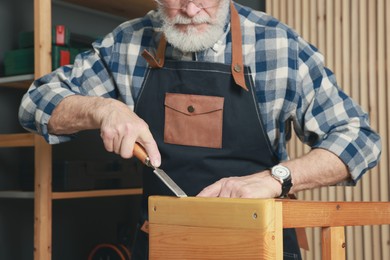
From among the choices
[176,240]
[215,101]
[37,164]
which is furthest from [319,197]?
[176,240]

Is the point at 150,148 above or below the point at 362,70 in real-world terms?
below

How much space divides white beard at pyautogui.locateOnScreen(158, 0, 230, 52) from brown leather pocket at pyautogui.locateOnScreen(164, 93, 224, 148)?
139 mm

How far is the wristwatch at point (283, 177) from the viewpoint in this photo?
4.83 ft

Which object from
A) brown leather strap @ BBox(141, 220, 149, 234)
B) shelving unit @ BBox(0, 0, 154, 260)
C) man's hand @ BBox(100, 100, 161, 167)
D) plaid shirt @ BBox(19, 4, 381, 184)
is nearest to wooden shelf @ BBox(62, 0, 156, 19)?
shelving unit @ BBox(0, 0, 154, 260)

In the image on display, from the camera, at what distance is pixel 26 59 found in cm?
270

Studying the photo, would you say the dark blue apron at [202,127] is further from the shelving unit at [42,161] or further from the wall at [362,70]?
the wall at [362,70]

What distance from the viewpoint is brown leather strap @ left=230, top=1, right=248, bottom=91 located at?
176 cm

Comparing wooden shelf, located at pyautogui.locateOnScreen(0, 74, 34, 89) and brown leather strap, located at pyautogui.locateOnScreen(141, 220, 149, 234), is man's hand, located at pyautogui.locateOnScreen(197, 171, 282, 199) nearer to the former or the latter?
brown leather strap, located at pyautogui.locateOnScreen(141, 220, 149, 234)

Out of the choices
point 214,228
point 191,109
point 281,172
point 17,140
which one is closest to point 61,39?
point 17,140

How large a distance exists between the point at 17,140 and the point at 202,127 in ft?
3.79

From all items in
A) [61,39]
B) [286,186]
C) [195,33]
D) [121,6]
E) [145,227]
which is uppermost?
[121,6]

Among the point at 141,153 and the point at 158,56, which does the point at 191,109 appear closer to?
the point at 158,56

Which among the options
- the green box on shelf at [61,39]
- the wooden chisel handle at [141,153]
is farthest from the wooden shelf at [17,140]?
the wooden chisel handle at [141,153]

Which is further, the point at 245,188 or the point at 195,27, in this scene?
the point at 195,27
